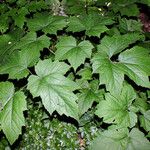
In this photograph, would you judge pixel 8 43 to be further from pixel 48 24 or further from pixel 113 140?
pixel 113 140

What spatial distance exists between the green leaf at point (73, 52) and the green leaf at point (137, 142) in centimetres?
89

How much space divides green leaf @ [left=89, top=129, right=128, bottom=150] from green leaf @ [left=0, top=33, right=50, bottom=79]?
3.25ft

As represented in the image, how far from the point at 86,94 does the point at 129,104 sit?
0.44 metres

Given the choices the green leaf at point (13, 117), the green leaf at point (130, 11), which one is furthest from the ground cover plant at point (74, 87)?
the green leaf at point (130, 11)

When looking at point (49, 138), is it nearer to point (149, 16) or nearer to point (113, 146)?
point (113, 146)

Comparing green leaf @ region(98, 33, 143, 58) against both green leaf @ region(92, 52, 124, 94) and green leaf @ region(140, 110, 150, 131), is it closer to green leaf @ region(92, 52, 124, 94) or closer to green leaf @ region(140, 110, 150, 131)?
green leaf @ region(92, 52, 124, 94)

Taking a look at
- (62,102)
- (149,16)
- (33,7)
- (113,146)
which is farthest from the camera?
(149,16)

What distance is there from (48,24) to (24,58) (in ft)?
1.79

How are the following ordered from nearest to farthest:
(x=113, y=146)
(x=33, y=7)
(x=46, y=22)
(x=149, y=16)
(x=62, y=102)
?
1. (x=62, y=102)
2. (x=113, y=146)
3. (x=46, y=22)
4. (x=33, y=7)
5. (x=149, y=16)

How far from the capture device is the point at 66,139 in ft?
9.90

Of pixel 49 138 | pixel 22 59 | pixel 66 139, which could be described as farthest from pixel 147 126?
pixel 22 59

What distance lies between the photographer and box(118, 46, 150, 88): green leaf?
2.32 meters

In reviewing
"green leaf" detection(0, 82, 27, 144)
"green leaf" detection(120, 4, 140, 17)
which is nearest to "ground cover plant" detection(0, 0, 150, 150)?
"green leaf" detection(0, 82, 27, 144)

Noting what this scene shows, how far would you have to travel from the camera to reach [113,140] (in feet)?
8.58
